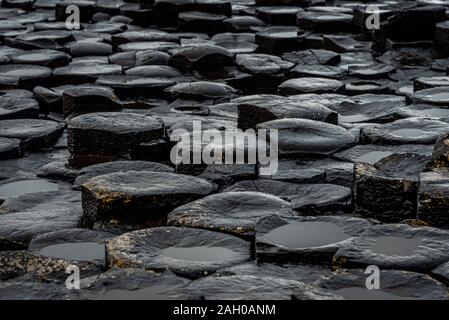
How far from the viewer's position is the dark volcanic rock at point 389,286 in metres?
2.50

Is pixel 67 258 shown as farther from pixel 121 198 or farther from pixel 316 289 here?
pixel 316 289

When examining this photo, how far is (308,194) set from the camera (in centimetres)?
356

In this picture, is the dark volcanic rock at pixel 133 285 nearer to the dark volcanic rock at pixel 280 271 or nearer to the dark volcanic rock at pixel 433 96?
the dark volcanic rock at pixel 280 271

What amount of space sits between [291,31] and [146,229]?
4622mm

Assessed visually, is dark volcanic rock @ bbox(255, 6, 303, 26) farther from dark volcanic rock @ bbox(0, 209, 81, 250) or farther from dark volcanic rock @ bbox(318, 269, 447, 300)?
dark volcanic rock @ bbox(318, 269, 447, 300)

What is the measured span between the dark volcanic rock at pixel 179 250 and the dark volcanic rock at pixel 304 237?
0.27ft

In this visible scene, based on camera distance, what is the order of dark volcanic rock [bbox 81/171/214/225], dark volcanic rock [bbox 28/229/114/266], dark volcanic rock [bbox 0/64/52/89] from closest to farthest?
dark volcanic rock [bbox 28/229/114/266]
dark volcanic rock [bbox 81/171/214/225]
dark volcanic rock [bbox 0/64/52/89]

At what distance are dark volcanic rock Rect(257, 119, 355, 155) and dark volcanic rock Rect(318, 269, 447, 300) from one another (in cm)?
142

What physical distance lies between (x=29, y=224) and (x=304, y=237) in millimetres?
996

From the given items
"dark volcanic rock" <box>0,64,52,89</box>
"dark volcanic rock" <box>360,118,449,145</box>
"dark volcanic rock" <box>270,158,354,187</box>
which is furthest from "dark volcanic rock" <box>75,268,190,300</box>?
"dark volcanic rock" <box>0,64,52,89</box>

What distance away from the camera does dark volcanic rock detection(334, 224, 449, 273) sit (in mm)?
2738

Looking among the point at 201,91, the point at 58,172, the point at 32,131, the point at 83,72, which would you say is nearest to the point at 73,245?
the point at 58,172

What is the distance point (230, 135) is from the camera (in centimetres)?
415

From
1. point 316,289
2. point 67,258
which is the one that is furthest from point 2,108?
point 316,289
